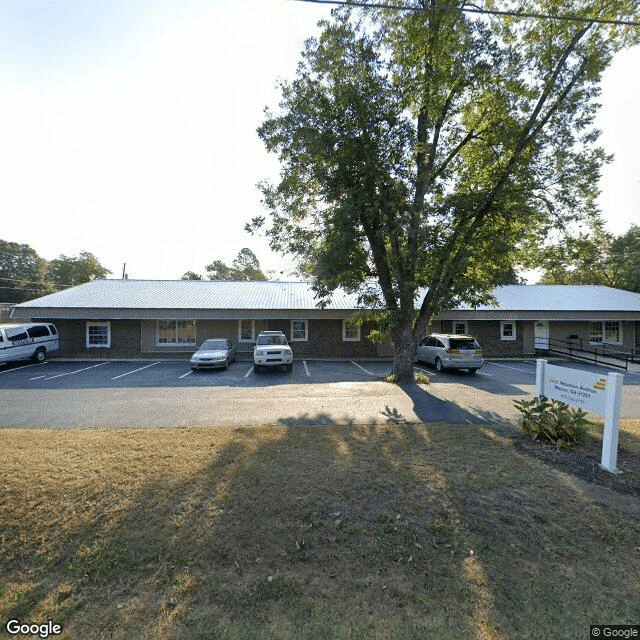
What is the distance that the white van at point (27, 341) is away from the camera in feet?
55.6

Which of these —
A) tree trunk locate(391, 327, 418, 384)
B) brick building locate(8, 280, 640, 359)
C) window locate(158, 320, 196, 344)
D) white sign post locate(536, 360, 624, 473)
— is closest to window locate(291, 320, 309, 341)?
brick building locate(8, 280, 640, 359)

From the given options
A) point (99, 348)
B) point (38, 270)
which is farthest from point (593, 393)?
point (38, 270)

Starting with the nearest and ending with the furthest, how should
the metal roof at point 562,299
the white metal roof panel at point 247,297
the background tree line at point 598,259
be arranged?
the background tree line at point 598,259 → the white metal roof panel at point 247,297 → the metal roof at point 562,299

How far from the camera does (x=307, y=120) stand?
1270cm

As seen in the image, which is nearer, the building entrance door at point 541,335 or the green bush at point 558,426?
the green bush at point 558,426

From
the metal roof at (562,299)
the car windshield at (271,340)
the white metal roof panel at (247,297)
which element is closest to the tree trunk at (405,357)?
the car windshield at (271,340)

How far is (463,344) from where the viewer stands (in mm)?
16375

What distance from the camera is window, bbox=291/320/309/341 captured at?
72.6 ft

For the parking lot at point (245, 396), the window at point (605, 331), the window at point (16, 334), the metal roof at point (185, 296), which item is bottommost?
the parking lot at point (245, 396)

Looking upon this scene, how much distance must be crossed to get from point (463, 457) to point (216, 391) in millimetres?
8545

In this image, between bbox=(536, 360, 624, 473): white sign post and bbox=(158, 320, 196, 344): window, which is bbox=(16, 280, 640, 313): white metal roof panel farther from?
bbox=(536, 360, 624, 473): white sign post

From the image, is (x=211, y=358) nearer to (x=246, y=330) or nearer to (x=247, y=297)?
(x=246, y=330)

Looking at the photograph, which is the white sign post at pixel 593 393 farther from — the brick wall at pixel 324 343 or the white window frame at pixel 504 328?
the white window frame at pixel 504 328

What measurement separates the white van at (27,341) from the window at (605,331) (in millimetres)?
34103
